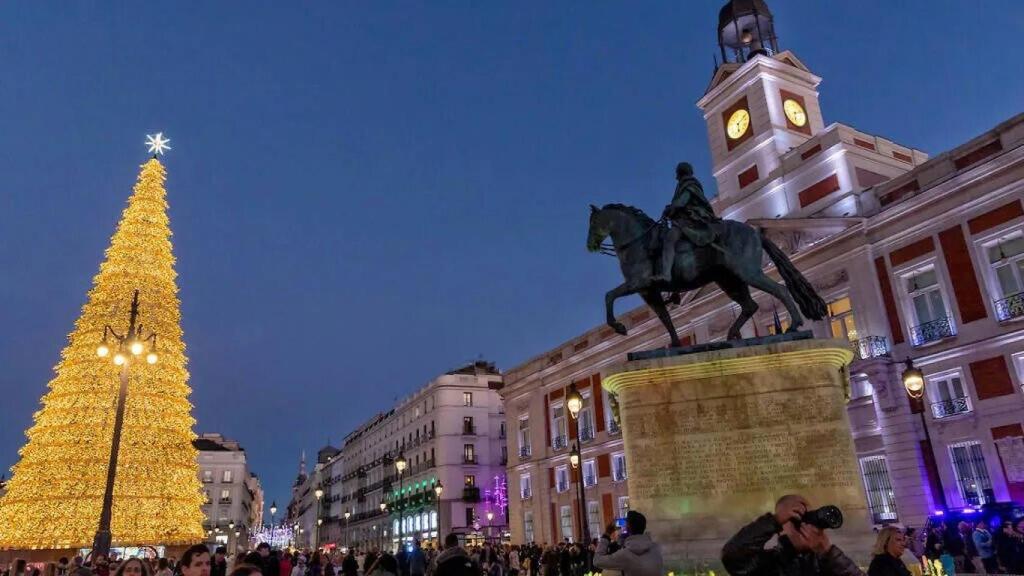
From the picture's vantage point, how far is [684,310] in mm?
36688

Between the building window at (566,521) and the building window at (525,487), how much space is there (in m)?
4.10

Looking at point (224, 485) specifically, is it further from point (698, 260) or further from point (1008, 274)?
point (698, 260)

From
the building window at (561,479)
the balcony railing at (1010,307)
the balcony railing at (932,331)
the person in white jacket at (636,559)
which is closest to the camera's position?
the person in white jacket at (636,559)

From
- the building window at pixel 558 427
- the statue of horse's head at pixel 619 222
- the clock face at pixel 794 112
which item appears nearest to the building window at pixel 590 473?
the building window at pixel 558 427

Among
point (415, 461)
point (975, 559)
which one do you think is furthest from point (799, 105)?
point (415, 461)

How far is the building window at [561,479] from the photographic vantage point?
42.2 m

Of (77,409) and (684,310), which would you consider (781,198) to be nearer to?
(684,310)

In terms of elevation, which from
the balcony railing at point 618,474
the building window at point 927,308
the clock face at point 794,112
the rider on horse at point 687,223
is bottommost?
the balcony railing at point 618,474

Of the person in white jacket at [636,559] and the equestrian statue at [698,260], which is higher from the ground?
the equestrian statue at [698,260]

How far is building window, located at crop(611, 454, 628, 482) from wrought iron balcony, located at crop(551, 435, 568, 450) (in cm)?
470

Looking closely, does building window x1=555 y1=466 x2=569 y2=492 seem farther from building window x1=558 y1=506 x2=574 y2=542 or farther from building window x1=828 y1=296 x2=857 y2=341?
building window x1=828 y1=296 x2=857 y2=341

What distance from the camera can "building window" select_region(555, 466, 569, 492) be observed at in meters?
42.2

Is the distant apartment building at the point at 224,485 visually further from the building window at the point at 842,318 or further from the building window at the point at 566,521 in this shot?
the building window at the point at 842,318

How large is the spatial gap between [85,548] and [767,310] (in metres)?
28.2
